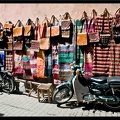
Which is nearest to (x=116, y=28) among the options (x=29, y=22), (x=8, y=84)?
(x=29, y=22)

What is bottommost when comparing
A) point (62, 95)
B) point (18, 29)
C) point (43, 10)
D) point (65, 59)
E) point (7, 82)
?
point (62, 95)

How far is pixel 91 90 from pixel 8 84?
3.41 metres

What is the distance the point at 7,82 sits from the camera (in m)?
9.02

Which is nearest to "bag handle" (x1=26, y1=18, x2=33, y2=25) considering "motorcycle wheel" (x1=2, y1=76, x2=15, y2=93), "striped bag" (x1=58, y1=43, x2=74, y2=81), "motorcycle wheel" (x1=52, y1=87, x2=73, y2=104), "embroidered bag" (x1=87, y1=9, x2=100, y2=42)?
"striped bag" (x1=58, y1=43, x2=74, y2=81)

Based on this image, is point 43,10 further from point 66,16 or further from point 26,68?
point 26,68

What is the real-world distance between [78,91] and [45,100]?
1409mm

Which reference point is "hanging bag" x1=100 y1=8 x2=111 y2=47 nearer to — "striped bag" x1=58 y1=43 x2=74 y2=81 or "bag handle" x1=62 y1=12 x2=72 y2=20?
"striped bag" x1=58 y1=43 x2=74 y2=81

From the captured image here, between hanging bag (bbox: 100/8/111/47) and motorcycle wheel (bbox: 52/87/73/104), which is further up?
hanging bag (bbox: 100/8/111/47)

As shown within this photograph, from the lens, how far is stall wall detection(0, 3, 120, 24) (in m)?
7.49

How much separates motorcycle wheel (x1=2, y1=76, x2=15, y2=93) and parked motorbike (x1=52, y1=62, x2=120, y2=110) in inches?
87.9

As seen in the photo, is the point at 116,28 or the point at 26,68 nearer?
the point at 116,28

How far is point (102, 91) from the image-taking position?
6.80 metres

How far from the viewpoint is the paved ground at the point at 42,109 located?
664 centimetres

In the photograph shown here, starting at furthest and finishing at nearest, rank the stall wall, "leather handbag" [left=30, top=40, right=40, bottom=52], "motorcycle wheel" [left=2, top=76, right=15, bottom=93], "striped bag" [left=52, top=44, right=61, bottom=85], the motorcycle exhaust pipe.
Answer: "motorcycle wheel" [left=2, top=76, right=15, bottom=93]
"leather handbag" [left=30, top=40, right=40, bottom=52]
"striped bag" [left=52, top=44, right=61, bottom=85]
the stall wall
the motorcycle exhaust pipe
